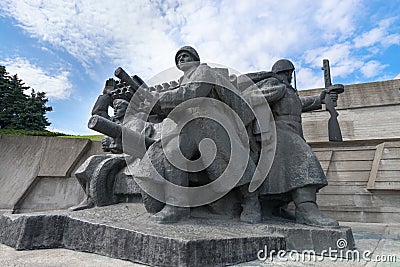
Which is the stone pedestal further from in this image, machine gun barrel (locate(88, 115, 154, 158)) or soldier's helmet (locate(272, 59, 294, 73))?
Result: soldier's helmet (locate(272, 59, 294, 73))

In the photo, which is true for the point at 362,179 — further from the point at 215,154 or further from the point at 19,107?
the point at 19,107

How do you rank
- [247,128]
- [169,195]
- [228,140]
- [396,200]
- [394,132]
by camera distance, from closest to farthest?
[169,195]
[228,140]
[247,128]
[396,200]
[394,132]

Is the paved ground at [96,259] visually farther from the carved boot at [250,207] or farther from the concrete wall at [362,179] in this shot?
the concrete wall at [362,179]

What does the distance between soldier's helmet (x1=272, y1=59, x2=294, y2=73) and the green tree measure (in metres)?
12.2

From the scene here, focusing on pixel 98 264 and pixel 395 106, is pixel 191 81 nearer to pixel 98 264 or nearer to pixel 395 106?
pixel 98 264

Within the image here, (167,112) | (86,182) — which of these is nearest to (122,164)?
(86,182)

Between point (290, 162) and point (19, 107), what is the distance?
13.0 meters

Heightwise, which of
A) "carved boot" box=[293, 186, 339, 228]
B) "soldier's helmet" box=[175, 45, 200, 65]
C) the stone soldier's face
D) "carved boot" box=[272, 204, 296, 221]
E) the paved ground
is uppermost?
"soldier's helmet" box=[175, 45, 200, 65]

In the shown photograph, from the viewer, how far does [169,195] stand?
2.37 metres

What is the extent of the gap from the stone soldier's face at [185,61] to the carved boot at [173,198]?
3.60ft

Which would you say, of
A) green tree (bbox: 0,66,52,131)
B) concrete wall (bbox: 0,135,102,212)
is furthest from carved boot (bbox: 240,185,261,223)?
green tree (bbox: 0,66,52,131)

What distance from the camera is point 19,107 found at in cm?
1241

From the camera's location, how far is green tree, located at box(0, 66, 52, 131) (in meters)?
12.1

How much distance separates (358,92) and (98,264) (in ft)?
23.0
